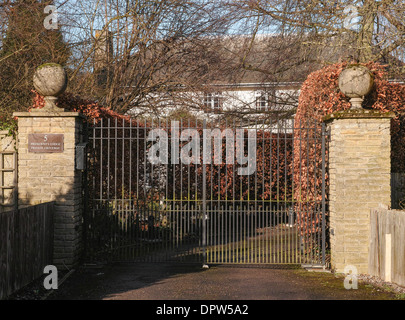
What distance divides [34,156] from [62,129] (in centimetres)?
67

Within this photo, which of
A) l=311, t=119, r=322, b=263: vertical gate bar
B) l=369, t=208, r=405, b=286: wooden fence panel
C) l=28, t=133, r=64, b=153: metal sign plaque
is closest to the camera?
l=369, t=208, r=405, b=286: wooden fence panel

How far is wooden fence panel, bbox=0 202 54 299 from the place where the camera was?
6094 millimetres

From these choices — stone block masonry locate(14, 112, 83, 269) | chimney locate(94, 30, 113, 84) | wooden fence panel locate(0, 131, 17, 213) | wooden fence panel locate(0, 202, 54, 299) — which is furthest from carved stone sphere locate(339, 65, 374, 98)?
chimney locate(94, 30, 113, 84)

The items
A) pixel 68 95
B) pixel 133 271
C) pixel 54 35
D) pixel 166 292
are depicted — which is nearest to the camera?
pixel 166 292

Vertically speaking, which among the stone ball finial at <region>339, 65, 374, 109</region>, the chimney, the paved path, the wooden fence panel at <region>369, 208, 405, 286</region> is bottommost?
the paved path

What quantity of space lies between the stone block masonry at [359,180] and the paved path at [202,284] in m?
0.61

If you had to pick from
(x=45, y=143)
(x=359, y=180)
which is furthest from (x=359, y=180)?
(x=45, y=143)

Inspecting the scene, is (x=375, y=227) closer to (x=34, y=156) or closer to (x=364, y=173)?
(x=364, y=173)

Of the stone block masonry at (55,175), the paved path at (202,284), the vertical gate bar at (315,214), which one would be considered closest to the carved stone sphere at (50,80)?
the stone block masonry at (55,175)

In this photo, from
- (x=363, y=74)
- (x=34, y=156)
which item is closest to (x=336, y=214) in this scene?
(x=363, y=74)

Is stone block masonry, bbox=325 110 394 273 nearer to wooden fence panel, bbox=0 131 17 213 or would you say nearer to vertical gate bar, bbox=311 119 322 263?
vertical gate bar, bbox=311 119 322 263

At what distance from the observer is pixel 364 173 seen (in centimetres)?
811

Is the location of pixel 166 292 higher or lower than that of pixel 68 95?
lower

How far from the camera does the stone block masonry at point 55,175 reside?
324 inches
